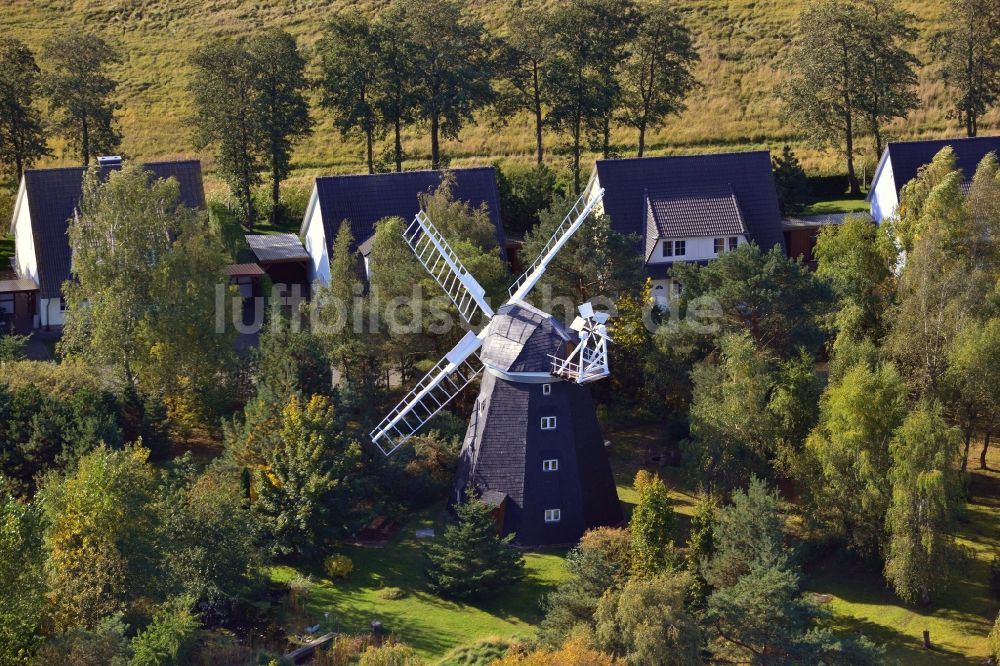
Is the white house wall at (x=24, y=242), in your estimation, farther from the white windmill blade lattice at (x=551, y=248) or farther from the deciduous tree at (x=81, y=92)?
the white windmill blade lattice at (x=551, y=248)

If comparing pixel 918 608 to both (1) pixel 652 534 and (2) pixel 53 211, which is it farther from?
(2) pixel 53 211

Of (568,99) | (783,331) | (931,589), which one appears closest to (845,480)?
(931,589)

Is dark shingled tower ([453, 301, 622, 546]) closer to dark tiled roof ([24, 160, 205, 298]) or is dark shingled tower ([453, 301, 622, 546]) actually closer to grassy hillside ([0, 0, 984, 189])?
dark tiled roof ([24, 160, 205, 298])

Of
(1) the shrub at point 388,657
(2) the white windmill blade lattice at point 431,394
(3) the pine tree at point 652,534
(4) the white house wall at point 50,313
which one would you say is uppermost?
(4) the white house wall at point 50,313

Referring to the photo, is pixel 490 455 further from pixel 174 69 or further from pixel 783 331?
pixel 174 69

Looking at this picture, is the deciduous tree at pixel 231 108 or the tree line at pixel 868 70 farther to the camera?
the tree line at pixel 868 70

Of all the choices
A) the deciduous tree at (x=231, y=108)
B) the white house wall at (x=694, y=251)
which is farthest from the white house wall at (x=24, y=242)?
the white house wall at (x=694, y=251)

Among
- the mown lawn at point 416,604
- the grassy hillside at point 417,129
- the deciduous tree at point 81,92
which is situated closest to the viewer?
the mown lawn at point 416,604

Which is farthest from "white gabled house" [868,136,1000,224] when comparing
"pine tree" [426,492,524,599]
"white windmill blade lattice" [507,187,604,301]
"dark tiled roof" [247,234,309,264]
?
"pine tree" [426,492,524,599]
